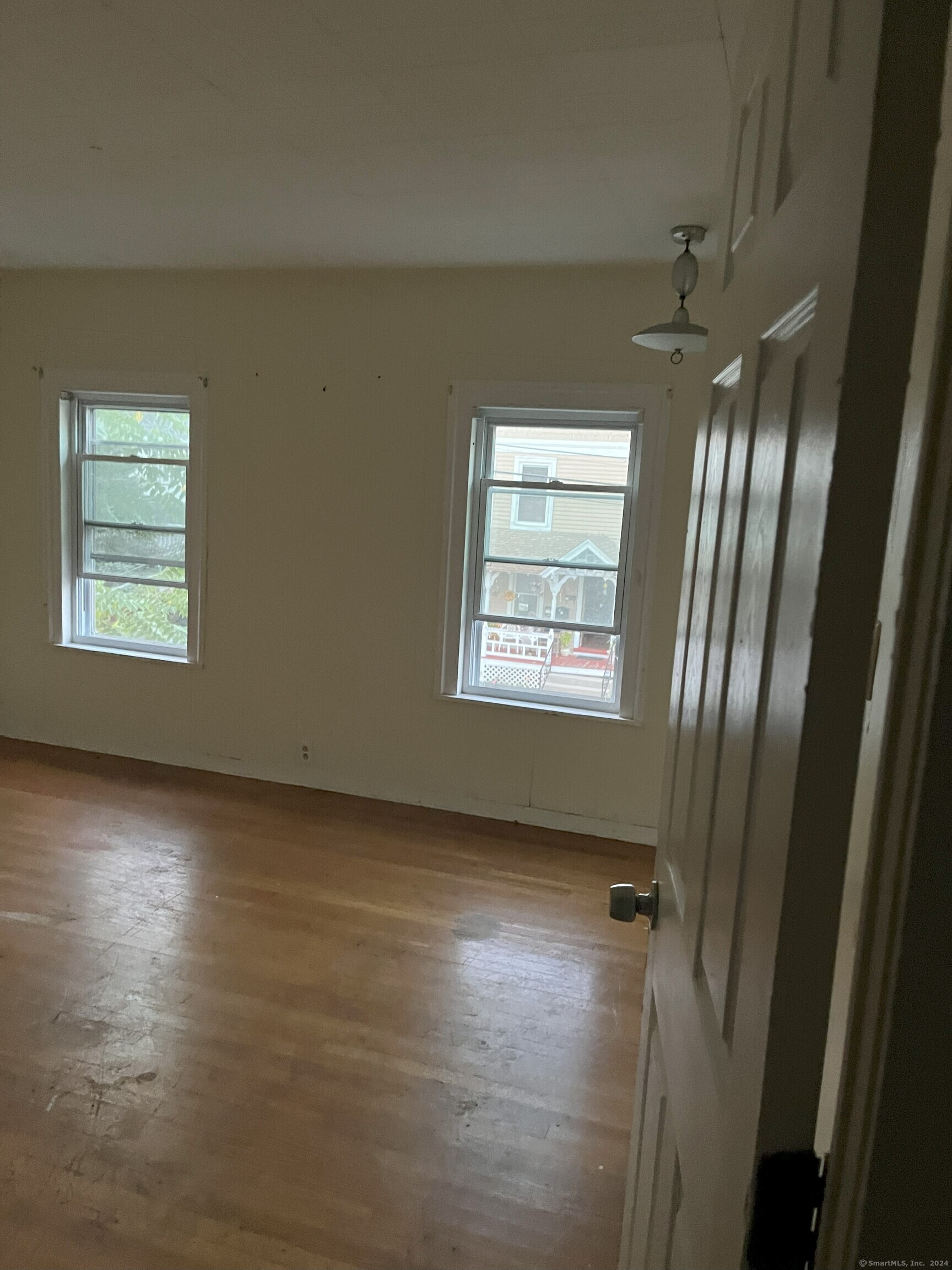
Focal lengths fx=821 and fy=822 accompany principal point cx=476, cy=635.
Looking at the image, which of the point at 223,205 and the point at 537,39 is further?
the point at 223,205

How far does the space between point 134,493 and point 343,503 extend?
4.45ft

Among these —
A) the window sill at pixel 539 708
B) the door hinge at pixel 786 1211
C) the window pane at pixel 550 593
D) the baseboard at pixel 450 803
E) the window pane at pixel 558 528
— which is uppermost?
the window pane at pixel 558 528

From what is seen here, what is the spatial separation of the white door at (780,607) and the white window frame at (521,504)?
2.93m

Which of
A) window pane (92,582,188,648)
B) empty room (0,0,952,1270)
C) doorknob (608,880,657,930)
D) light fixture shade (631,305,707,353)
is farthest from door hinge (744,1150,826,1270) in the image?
window pane (92,582,188,648)

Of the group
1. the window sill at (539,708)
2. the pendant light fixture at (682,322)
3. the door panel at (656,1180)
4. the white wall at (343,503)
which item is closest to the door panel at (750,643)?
the door panel at (656,1180)

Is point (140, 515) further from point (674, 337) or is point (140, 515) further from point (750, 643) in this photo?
point (750, 643)

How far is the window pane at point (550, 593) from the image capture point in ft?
13.1

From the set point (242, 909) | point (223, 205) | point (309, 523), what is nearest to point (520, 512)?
point (309, 523)

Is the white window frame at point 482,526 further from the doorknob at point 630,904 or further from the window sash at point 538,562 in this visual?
the doorknob at point 630,904

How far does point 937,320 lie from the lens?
1.51ft

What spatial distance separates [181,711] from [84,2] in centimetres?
345

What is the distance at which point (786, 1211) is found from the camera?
1.84 feet

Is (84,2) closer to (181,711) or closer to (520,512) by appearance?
(520,512)

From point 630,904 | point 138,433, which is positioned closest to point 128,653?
point 138,433
